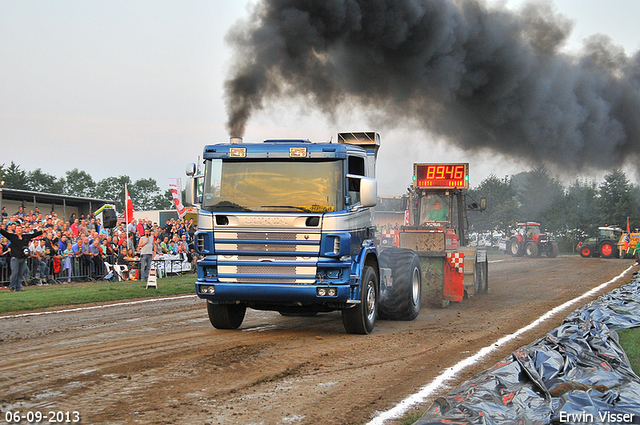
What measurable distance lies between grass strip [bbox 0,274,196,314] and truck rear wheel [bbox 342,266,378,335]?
7.19m

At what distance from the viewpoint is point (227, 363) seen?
22.7 ft

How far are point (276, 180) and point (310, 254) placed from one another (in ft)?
3.93

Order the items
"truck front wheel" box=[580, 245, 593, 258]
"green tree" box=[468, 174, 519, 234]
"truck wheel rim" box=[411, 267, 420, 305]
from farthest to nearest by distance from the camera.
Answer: "green tree" box=[468, 174, 519, 234] → "truck front wheel" box=[580, 245, 593, 258] → "truck wheel rim" box=[411, 267, 420, 305]

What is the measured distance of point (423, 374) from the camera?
654 cm

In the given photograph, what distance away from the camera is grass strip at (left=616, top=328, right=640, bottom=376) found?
255 inches

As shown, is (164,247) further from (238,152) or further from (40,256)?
(238,152)

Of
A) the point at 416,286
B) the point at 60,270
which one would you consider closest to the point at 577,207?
the point at 60,270

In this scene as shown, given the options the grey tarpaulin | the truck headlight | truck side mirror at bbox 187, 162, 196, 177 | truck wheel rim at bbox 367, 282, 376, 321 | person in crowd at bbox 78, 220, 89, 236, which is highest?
truck side mirror at bbox 187, 162, 196, 177

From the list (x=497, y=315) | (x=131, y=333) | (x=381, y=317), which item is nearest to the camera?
(x=131, y=333)

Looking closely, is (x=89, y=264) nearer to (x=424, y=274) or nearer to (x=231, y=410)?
(x=424, y=274)

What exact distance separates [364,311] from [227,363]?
2809 mm

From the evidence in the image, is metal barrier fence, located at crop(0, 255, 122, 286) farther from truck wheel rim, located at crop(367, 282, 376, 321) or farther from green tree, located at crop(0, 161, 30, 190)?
green tree, located at crop(0, 161, 30, 190)

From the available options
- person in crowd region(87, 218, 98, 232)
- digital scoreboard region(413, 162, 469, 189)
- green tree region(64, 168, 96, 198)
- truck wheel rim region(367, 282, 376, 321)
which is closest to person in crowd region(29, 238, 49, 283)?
person in crowd region(87, 218, 98, 232)

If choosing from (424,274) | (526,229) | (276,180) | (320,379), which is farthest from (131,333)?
(526,229)
